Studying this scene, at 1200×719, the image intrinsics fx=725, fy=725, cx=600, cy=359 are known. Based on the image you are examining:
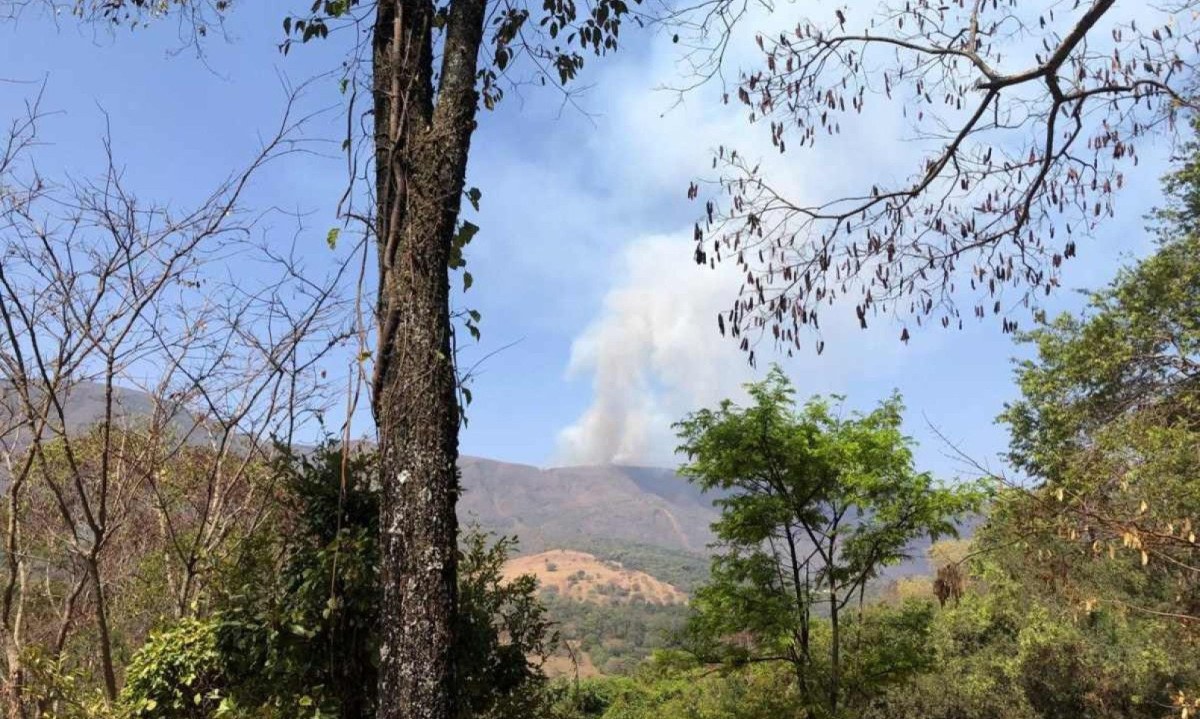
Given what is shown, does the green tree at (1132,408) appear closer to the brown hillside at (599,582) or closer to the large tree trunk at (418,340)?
the large tree trunk at (418,340)

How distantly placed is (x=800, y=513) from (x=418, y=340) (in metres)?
11.1

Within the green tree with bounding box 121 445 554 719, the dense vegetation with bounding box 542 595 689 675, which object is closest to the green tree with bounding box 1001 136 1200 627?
the green tree with bounding box 121 445 554 719

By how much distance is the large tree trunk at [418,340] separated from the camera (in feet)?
6.93

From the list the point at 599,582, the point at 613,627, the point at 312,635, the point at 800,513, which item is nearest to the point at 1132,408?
the point at 800,513

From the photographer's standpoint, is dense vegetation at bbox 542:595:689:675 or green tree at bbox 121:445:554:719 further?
dense vegetation at bbox 542:595:689:675

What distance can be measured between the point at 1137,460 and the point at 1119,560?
31.0ft

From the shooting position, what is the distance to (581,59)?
11.7 ft

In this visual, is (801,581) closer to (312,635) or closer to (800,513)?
(800,513)

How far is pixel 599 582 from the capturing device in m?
129

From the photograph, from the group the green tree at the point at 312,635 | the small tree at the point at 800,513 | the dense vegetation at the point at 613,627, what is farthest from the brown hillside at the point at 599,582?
the green tree at the point at 312,635

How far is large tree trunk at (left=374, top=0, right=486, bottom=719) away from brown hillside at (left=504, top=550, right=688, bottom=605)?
379ft

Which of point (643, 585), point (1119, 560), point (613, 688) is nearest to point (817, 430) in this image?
point (1119, 560)

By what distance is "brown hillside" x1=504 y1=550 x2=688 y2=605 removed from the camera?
120 meters

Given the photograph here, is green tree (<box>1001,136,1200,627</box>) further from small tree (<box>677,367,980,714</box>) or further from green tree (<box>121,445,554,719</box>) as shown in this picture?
green tree (<box>121,445,554,719</box>)
